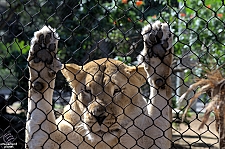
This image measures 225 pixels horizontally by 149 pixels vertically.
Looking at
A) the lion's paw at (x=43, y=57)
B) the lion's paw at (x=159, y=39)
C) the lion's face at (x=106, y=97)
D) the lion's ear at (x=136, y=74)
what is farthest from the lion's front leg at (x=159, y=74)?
the lion's paw at (x=43, y=57)

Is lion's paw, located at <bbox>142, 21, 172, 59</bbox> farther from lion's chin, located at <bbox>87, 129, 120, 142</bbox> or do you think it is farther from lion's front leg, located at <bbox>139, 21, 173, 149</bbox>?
lion's chin, located at <bbox>87, 129, 120, 142</bbox>

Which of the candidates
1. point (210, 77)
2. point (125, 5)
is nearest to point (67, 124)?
point (210, 77)

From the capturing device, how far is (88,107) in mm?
3043

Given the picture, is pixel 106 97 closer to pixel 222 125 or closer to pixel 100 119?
pixel 100 119

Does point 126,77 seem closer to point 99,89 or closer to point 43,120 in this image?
point 99,89

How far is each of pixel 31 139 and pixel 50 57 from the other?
61cm

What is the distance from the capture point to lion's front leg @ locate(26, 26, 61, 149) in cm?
283

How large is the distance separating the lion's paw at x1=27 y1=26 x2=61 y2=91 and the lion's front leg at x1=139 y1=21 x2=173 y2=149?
541mm

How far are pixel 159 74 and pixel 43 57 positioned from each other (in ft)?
2.38

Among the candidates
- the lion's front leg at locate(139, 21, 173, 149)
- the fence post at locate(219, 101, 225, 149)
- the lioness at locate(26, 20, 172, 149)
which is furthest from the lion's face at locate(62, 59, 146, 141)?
the fence post at locate(219, 101, 225, 149)

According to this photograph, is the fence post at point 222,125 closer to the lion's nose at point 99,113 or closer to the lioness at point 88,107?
the lioness at point 88,107

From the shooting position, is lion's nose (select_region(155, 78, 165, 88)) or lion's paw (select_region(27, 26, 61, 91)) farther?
lion's nose (select_region(155, 78, 165, 88))

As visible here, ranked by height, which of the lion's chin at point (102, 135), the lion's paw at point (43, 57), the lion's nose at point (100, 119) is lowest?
the lion's chin at point (102, 135)

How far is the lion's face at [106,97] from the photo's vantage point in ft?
9.74
